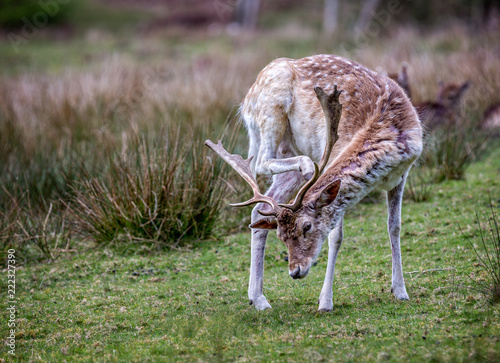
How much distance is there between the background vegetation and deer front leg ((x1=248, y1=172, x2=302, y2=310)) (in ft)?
0.53

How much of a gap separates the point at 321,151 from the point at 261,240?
0.93 m

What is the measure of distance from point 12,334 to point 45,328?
0.26m

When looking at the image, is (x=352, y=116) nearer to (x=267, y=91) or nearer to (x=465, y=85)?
(x=267, y=91)

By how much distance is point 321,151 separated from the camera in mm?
5332

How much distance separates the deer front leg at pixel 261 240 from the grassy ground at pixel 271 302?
0.12 meters

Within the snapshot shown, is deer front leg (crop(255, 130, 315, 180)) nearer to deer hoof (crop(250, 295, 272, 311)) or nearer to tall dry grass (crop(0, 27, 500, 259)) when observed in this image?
deer hoof (crop(250, 295, 272, 311))

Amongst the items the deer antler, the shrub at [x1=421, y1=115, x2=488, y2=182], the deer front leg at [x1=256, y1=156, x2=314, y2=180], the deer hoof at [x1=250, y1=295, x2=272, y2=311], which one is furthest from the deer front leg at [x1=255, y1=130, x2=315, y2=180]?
the shrub at [x1=421, y1=115, x2=488, y2=182]

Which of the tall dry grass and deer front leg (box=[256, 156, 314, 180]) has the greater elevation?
deer front leg (box=[256, 156, 314, 180])

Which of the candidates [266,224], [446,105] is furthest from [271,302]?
[446,105]

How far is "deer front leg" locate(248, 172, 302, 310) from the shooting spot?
5.26 meters

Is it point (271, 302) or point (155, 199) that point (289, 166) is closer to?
point (271, 302)

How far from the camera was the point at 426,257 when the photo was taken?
6059mm

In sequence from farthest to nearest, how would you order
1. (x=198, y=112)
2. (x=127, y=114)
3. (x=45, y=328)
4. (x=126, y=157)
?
(x=127, y=114) < (x=198, y=112) < (x=126, y=157) < (x=45, y=328)

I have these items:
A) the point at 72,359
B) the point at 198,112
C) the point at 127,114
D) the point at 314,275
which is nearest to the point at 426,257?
the point at 314,275
